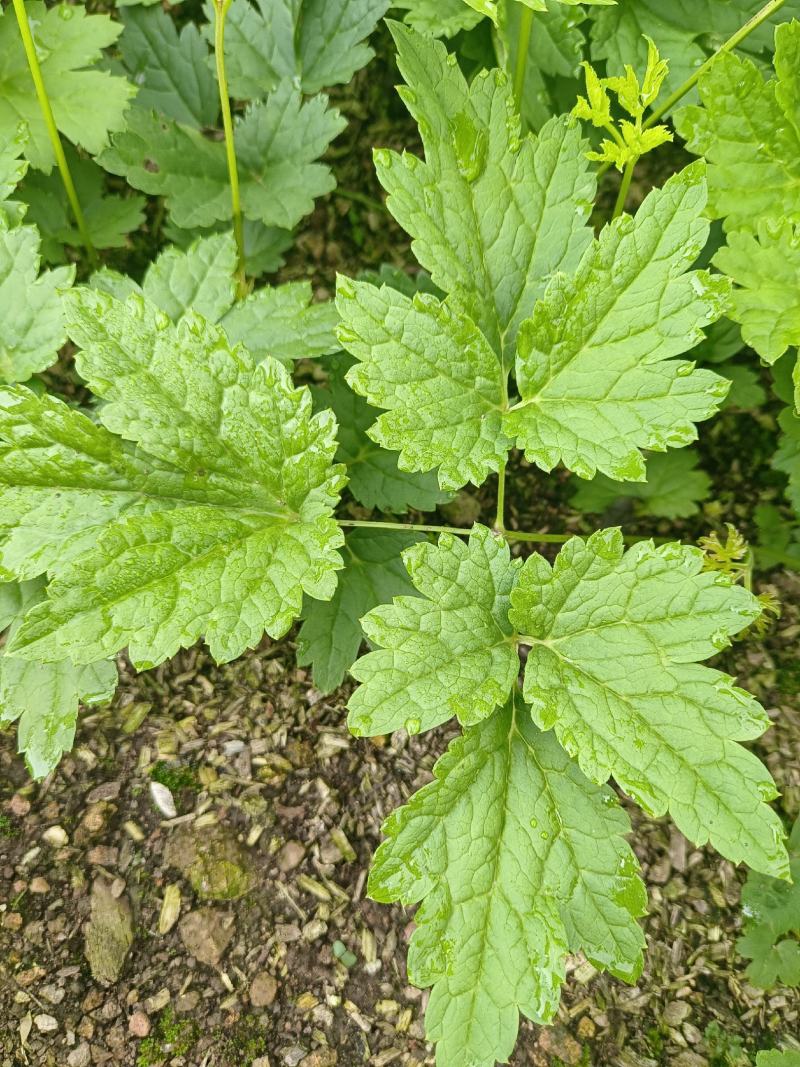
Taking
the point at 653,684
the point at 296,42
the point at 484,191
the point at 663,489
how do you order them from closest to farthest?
the point at 653,684
the point at 484,191
the point at 296,42
the point at 663,489

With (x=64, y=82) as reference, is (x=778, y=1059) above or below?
below

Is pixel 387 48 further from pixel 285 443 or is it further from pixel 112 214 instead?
pixel 285 443

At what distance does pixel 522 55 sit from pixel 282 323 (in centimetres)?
79

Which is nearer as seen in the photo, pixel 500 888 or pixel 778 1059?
pixel 500 888

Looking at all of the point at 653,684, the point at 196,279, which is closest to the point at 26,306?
the point at 196,279

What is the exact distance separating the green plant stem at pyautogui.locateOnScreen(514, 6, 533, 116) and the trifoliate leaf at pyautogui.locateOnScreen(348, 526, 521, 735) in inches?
41.9

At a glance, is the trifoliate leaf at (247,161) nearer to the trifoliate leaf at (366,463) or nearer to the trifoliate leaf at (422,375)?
the trifoliate leaf at (366,463)

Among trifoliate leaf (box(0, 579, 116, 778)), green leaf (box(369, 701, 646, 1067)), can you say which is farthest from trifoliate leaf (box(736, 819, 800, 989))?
trifoliate leaf (box(0, 579, 116, 778))

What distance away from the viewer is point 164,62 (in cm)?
220

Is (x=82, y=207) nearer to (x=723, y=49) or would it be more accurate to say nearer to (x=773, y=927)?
(x=723, y=49)

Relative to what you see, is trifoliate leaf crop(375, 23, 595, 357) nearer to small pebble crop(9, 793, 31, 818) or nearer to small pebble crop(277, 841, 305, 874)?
small pebble crop(277, 841, 305, 874)

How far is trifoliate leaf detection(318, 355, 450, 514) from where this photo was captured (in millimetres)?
2004

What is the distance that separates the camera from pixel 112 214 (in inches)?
85.9

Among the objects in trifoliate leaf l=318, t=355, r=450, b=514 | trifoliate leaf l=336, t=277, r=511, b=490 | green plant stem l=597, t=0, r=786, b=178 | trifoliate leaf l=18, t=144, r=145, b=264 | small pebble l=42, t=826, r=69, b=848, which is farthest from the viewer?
trifoliate leaf l=18, t=144, r=145, b=264
